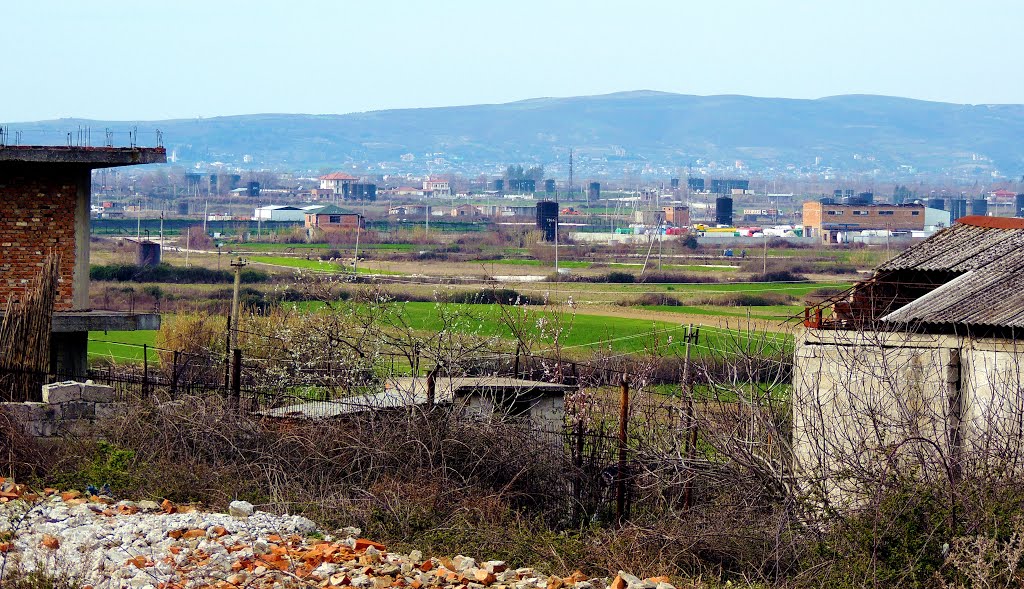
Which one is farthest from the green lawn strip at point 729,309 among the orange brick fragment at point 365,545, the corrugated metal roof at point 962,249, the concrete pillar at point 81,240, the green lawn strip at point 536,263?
the orange brick fragment at point 365,545

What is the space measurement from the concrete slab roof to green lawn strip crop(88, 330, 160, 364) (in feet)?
48.7

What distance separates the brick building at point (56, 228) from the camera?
20.2 m

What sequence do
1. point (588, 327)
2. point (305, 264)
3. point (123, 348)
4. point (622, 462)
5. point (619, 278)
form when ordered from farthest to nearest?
point (305, 264), point (619, 278), point (588, 327), point (123, 348), point (622, 462)

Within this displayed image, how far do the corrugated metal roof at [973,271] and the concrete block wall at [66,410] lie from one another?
32.8 feet

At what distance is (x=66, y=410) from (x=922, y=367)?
9871mm

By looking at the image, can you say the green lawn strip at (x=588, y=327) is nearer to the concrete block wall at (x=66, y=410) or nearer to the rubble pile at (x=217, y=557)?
the concrete block wall at (x=66, y=410)

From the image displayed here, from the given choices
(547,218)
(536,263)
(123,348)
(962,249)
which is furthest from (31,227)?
(547,218)

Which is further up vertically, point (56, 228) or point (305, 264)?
point (56, 228)

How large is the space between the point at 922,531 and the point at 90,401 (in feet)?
31.1

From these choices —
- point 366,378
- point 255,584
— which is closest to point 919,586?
point 255,584

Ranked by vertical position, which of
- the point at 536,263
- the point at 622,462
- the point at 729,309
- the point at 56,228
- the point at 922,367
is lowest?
the point at 729,309

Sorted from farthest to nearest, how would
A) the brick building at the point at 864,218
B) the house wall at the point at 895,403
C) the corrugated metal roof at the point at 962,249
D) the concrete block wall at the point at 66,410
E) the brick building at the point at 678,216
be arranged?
the brick building at the point at 678,216
the brick building at the point at 864,218
the corrugated metal roof at the point at 962,249
the concrete block wall at the point at 66,410
the house wall at the point at 895,403

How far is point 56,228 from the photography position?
808 inches

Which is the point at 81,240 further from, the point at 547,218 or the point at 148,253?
the point at 547,218
